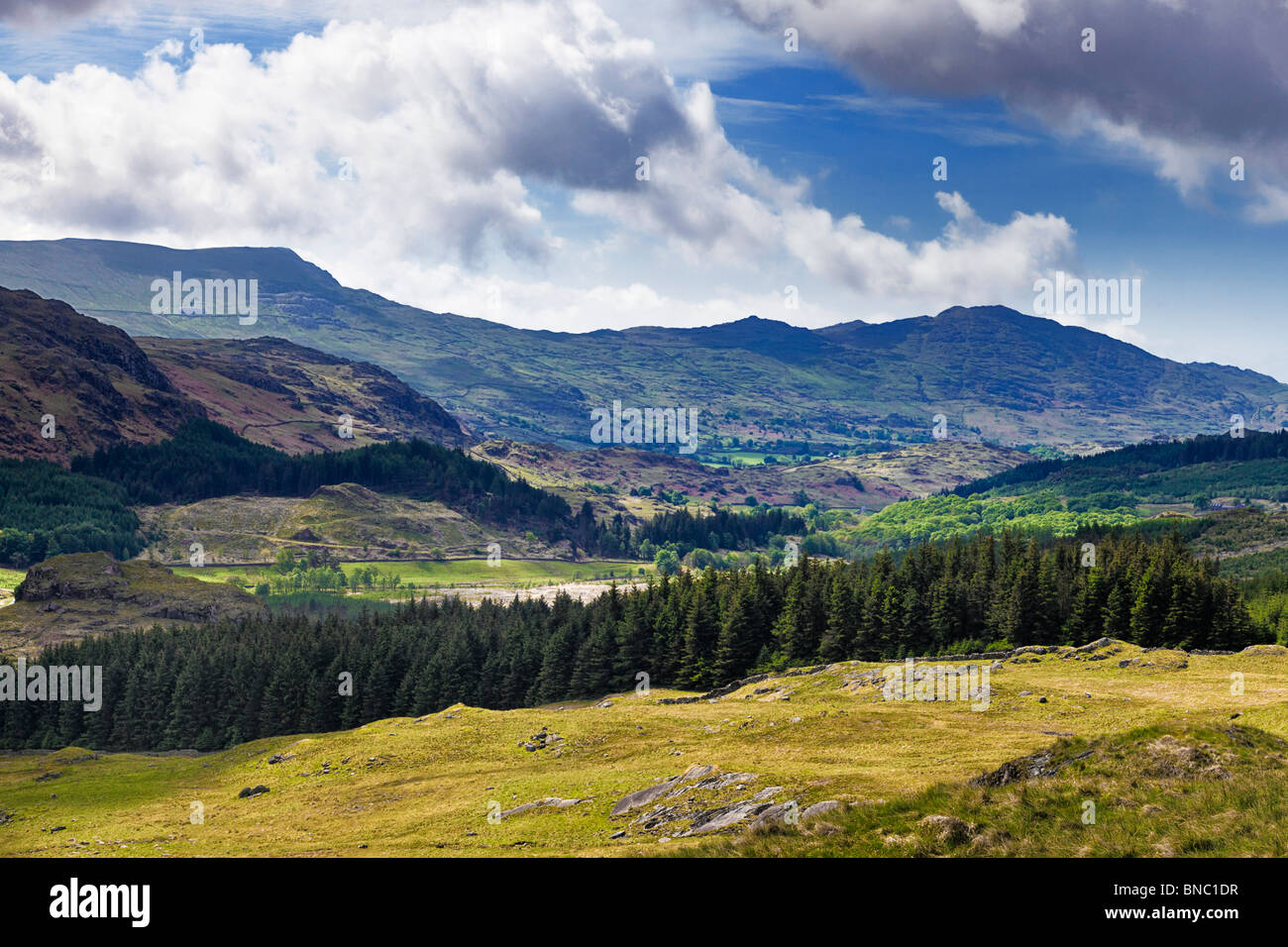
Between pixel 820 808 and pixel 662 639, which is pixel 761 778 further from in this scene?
pixel 662 639

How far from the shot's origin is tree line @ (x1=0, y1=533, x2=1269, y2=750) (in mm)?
133750

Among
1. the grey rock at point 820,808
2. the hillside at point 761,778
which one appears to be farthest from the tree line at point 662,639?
the grey rock at point 820,808

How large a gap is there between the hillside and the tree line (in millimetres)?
22321

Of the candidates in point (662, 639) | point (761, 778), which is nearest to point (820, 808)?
point (761, 778)

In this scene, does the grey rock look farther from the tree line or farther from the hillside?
the tree line

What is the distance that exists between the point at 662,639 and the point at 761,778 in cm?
10388

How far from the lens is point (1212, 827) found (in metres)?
31.6

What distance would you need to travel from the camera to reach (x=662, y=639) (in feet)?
516

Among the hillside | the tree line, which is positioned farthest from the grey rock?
the tree line

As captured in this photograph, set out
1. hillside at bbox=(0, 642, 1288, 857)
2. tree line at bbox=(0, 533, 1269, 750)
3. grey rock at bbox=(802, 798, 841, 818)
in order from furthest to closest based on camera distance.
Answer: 1. tree line at bbox=(0, 533, 1269, 750)
2. grey rock at bbox=(802, 798, 841, 818)
3. hillside at bbox=(0, 642, 1288, 857)

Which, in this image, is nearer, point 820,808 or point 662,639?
point 820,808
